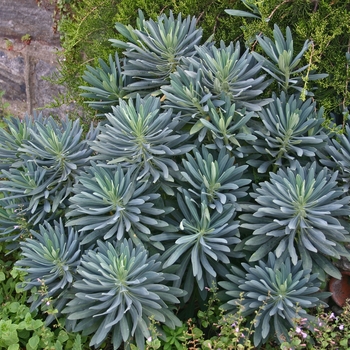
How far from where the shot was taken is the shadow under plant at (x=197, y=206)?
2.26 m

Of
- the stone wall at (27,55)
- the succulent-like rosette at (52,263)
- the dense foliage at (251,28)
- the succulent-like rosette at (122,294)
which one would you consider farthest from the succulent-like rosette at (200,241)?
the stone wall at (27,55)

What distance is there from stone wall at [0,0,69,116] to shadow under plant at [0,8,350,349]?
149cm

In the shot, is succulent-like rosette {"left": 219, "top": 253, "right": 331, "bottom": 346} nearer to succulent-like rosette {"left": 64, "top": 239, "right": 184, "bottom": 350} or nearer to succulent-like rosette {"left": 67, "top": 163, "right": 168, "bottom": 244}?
succulent-like rosette {"left": 64, "top": 239, "right": 184, "bottom": 350}

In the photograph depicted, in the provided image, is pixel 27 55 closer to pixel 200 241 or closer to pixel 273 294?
pixel 200 241

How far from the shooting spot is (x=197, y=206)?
249cm

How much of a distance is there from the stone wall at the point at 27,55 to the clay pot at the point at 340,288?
2458 millimetres

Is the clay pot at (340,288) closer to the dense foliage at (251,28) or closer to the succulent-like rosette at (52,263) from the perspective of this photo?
the dense foliage at (251,28)

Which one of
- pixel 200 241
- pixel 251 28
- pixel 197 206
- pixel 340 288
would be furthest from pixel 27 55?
pixel 340 288

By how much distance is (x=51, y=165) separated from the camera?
276 centimetres

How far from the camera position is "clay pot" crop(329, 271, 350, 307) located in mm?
2643

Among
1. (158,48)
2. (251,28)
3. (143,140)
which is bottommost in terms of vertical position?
(143,140)

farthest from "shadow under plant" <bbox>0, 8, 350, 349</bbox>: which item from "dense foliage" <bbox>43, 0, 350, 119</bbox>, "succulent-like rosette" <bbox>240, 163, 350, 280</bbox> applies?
"dense foliage" <bbox>43, 0, 350, 119</bbox>

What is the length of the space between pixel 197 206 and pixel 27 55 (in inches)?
95.5

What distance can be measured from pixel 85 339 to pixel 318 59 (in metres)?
1.96
